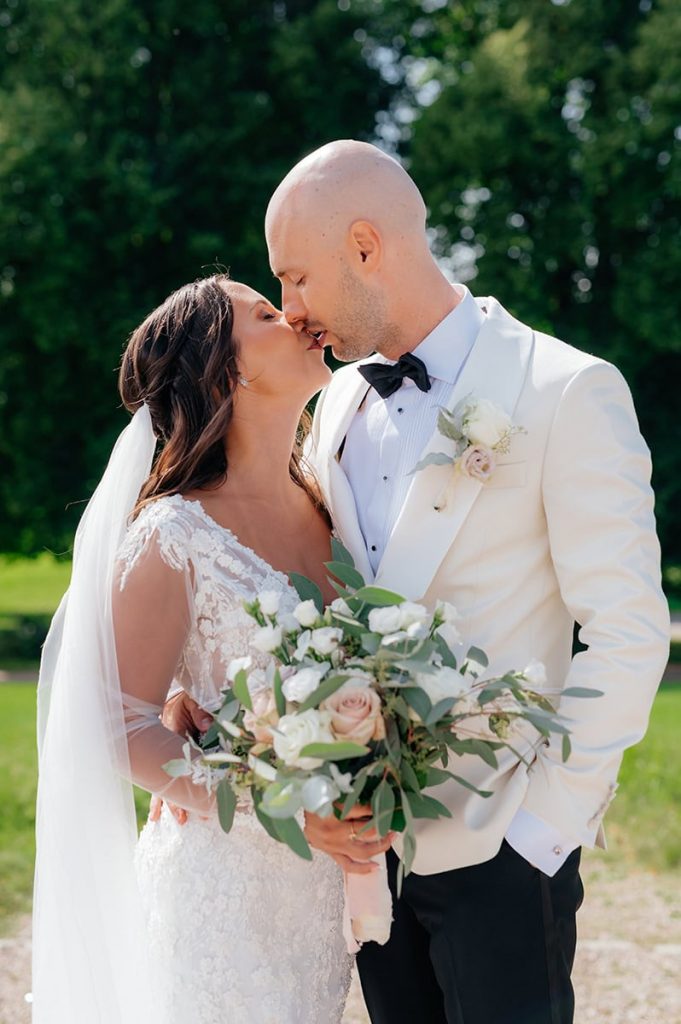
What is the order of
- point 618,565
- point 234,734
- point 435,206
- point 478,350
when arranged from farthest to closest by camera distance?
point 435,206
point 478,350
point 618,565
point 234,734

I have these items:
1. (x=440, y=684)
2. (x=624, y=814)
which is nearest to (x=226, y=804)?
(x=440, y=684)

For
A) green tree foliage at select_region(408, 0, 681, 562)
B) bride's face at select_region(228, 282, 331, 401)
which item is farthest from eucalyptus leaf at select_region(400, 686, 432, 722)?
green tree foliage at select_region(408, 0, 681, 562)

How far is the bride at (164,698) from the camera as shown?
114 inches

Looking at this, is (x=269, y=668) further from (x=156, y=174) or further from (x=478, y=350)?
(x=156, y=174)

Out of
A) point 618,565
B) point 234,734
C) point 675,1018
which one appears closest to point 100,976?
point 234,734

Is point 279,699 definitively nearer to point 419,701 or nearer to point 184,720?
point 419,701

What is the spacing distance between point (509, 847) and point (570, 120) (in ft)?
50.3

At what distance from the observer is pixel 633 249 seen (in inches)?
659

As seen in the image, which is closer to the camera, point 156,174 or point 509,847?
point 509,847

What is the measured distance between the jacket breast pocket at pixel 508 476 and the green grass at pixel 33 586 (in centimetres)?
2657

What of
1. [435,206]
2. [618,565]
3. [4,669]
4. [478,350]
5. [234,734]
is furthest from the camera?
[4,669]

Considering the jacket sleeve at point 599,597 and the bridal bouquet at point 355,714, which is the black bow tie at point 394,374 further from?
the bridal bouquet at point 355,714

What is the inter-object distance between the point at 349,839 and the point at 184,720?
64 cm

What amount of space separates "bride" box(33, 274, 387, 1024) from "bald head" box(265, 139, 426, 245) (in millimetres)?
284
